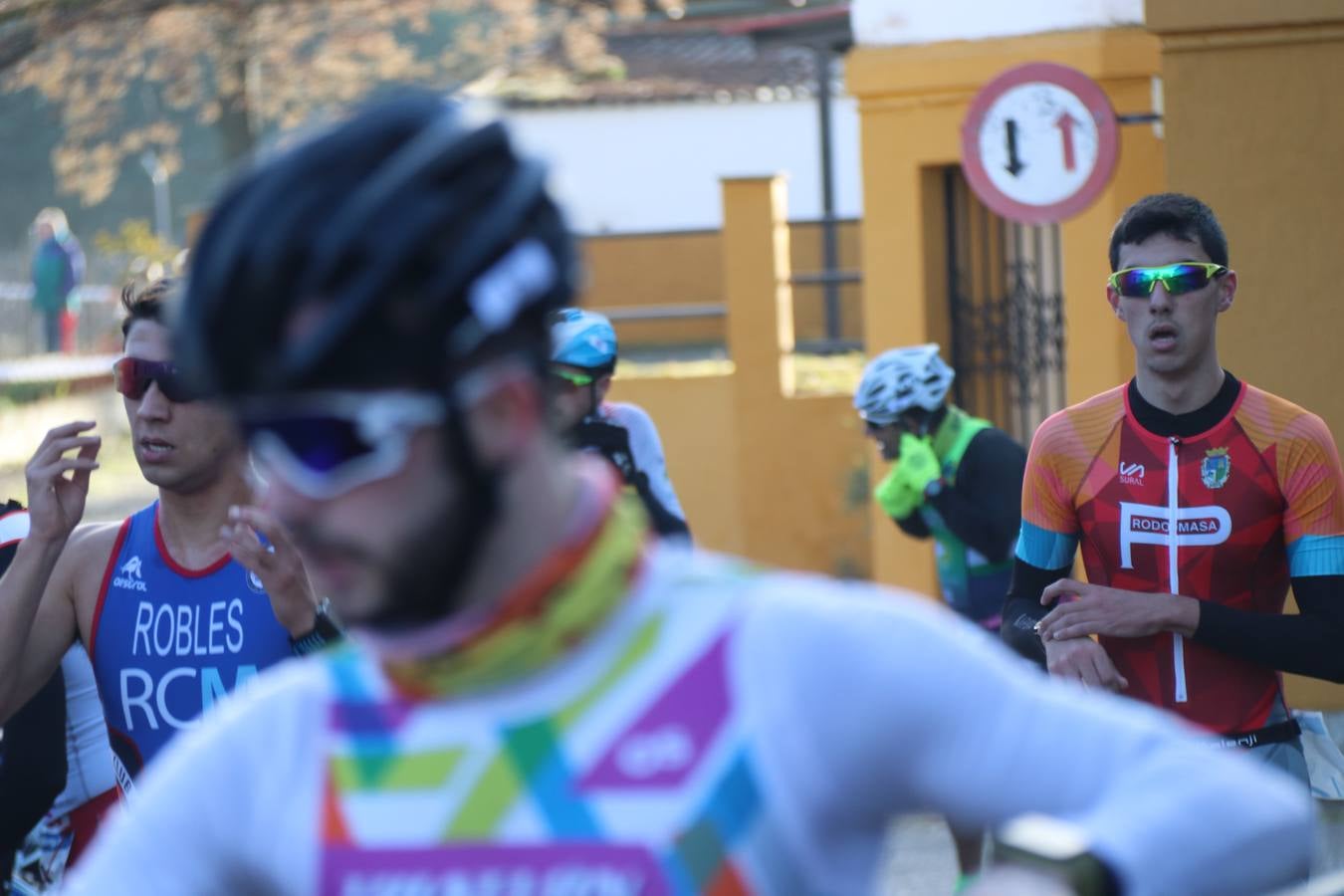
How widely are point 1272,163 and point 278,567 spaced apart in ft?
16.6

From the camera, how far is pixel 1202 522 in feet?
15.8

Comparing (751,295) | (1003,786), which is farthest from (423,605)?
(751,295)

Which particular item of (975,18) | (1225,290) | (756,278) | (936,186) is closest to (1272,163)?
(1225,290)

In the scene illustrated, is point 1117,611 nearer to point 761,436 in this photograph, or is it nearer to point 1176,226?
point 1176,226

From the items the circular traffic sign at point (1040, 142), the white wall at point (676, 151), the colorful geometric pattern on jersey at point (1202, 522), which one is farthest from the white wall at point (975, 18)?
the white wall at point (676, 151)

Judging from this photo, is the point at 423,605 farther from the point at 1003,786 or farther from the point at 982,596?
the point at 982,596

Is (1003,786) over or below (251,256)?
below

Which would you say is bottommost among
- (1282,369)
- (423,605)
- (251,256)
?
(1282,369)

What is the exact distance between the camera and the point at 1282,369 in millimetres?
7746

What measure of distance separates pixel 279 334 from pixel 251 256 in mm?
73

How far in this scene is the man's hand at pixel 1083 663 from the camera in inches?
174

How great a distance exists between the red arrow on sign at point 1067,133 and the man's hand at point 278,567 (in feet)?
18.4

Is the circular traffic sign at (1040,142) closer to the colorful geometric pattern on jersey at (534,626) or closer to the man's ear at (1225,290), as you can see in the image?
the man's ear at (1225,290)

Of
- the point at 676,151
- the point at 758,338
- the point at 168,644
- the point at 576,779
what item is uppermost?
the point at 576,779
